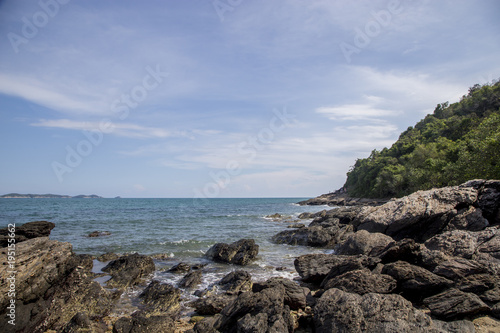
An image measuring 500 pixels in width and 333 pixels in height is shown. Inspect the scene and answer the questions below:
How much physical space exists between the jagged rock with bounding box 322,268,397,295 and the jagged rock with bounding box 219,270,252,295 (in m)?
4.03

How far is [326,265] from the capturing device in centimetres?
1127

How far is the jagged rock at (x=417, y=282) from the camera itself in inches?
305

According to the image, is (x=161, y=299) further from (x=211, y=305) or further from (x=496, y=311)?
(x=496, y=311)

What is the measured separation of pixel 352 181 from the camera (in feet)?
343

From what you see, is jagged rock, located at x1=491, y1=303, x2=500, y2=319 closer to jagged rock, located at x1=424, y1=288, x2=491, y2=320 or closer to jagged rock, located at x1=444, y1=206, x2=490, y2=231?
jagged rock, located at x1=424, y1=288, x2=491, y2=320

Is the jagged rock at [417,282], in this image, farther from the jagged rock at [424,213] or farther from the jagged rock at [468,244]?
the jagged rock at [424,213]

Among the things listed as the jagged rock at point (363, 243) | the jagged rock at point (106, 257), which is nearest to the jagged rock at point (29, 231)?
the jagged rock at point (106, 257)

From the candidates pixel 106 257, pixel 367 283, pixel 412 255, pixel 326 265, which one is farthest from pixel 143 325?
pixel 106 257

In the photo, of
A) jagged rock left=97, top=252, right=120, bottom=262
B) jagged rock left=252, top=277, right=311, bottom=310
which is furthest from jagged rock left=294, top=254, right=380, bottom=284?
jagged rock left=97, top=252, right=120, bottom=262

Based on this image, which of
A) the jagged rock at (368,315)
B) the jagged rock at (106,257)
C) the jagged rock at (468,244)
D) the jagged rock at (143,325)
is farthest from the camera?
the jagged rock at (106,257)

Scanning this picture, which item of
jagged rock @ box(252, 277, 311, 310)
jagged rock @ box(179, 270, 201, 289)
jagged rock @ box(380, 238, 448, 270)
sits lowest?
jagged rock @ box(179, 270, 201, 289)

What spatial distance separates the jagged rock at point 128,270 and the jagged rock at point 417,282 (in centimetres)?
1009

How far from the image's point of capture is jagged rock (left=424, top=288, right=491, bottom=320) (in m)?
6.72

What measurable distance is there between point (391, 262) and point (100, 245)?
19513mm
